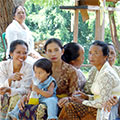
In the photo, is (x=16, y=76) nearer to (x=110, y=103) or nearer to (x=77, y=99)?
(x=77, y=99)

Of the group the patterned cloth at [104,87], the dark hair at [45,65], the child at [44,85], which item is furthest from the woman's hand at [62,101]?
the dark hair at [45,65]

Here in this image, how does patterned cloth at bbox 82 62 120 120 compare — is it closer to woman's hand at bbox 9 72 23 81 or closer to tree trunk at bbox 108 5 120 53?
woman's hand at bbox 9 72 23 81

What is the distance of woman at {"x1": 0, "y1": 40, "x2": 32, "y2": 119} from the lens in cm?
402

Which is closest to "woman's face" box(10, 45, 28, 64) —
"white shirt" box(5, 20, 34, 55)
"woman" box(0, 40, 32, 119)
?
"woman" box(0, 40, 32, 119)

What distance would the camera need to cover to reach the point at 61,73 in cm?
399

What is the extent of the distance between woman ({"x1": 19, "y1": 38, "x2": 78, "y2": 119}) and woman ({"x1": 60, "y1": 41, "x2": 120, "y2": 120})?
26 centimetres

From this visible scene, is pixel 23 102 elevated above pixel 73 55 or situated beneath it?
situated beneath

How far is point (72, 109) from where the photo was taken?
3.51m

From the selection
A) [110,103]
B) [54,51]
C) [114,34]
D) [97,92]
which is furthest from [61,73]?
[114,34]

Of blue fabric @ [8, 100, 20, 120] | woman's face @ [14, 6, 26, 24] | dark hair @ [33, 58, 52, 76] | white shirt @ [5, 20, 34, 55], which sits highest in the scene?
woman's face @ [14, 6, 26, 24]

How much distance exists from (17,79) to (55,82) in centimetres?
52

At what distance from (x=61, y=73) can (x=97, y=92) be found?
2.27 feet

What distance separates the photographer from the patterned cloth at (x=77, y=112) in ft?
11.5

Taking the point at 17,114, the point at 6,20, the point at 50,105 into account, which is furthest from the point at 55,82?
the point at 6,20
